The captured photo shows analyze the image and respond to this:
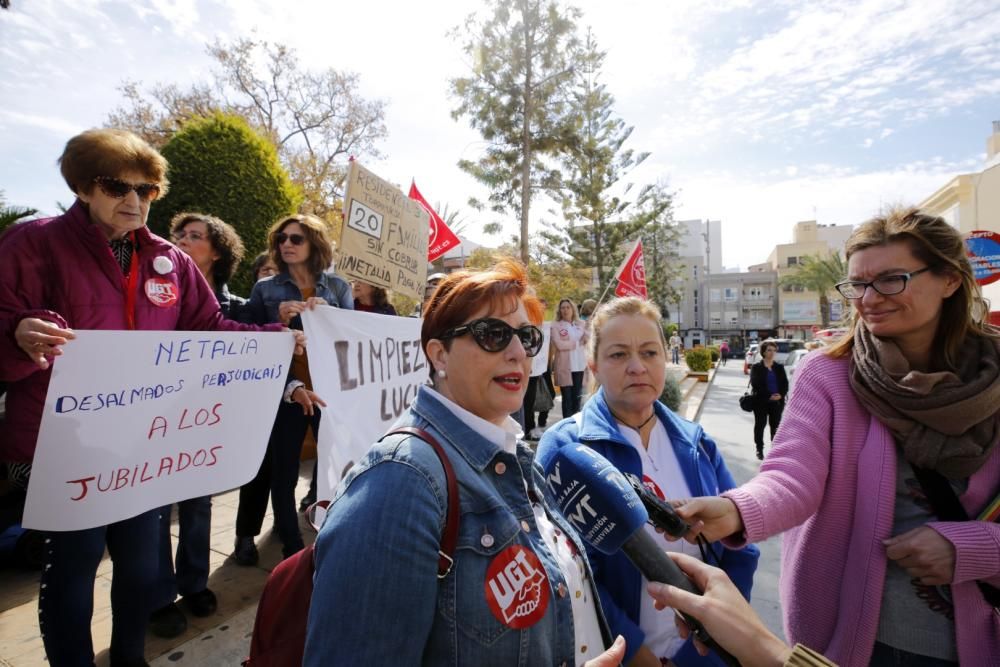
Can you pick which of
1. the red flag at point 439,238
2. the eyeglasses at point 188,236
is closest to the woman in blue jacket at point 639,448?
the eyeglasses at point 188,236

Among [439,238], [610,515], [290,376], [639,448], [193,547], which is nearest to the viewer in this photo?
[610,515]

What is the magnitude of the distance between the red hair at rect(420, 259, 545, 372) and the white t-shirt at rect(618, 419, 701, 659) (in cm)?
89

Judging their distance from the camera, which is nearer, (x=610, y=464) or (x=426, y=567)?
(x=426, y=567)

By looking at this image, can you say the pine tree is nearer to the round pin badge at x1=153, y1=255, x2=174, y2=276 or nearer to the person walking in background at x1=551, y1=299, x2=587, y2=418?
the person walking in background at x1=551, y1=299, x2=587, y2=418

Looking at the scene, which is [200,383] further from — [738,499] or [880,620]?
[880,620]

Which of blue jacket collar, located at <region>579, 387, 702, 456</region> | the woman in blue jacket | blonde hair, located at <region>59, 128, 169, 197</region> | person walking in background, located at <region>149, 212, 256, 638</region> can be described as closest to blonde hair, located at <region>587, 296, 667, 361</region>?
the woman in blue jacket

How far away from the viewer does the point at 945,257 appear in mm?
1611

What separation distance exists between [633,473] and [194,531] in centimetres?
234

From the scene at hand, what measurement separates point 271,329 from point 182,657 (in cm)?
161

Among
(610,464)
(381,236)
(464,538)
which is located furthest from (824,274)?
(464,538)

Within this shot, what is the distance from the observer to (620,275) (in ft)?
30.1

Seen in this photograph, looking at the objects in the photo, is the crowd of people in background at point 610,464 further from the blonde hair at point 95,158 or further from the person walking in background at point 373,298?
the person walking in background at point 373,298

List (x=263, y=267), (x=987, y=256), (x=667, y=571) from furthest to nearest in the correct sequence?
(x=987, y=256) → (x=263, y=267) → (x=667, y=571)

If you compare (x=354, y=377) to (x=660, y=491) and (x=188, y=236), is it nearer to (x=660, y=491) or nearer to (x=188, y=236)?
(x=188, y=236)
